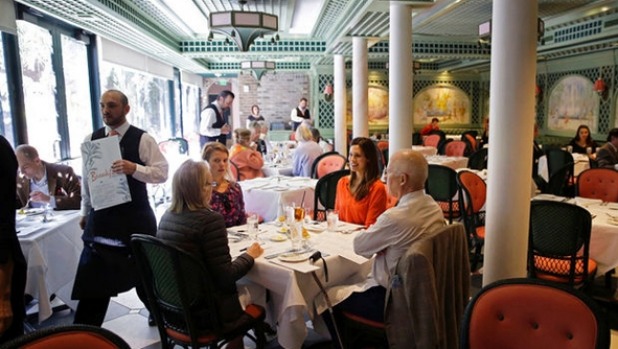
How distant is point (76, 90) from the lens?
7.99 meters

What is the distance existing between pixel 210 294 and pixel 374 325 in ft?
2.91

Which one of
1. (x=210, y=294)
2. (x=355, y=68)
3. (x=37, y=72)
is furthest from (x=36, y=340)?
(x=355, y=68)

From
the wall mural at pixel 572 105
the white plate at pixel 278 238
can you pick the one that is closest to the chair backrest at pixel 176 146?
the white plate at pixel 278 238

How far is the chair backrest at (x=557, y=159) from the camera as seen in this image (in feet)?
23.7

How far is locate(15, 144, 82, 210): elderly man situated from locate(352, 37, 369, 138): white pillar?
5628 millimetres

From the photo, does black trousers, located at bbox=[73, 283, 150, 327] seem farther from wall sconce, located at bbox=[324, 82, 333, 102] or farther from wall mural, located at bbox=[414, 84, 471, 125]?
wall mural, located at bbox=[414, 84, 471, 125]

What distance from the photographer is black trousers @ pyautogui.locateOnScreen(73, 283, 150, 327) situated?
3.01 meters

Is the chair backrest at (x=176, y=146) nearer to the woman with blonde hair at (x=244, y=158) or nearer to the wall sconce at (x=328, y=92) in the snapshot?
the woman with blonde hair at (x=244, y=158)

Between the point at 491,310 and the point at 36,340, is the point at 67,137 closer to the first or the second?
the point at 36,340

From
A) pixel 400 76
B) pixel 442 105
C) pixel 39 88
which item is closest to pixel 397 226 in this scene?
pixel 400 76

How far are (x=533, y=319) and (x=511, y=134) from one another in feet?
5.93

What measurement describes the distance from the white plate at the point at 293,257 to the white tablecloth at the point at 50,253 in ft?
5.76

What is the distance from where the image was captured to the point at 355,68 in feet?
29.4

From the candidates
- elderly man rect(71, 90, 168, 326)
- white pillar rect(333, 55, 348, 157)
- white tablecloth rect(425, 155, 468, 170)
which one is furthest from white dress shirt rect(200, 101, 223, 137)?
elderly man rect(71, 90, 168, 326)
